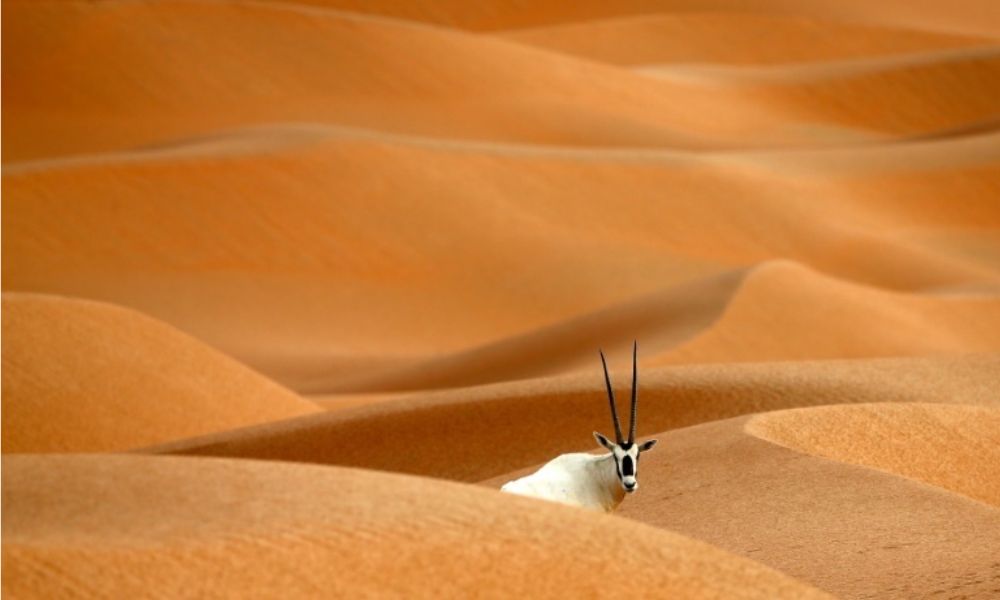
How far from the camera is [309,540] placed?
4.71m

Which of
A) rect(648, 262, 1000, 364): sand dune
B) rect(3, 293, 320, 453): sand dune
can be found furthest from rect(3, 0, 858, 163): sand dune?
rect(3, 293, 320, 453): sand dune

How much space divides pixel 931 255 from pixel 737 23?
29974 mm

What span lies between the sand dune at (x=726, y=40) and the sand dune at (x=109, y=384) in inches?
1505

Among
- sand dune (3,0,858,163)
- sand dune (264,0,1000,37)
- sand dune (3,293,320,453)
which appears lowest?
sand dune (3,293,320,453)

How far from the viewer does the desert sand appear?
5.04 m

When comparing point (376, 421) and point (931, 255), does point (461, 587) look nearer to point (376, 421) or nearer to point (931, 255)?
point (376, 421)

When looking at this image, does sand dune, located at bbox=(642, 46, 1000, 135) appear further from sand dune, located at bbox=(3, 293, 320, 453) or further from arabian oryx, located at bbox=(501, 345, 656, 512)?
arabian oryx, located at bbox=(501, 345, 656, 512)

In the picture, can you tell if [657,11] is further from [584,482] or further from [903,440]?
[584,482]

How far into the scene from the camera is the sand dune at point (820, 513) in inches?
254

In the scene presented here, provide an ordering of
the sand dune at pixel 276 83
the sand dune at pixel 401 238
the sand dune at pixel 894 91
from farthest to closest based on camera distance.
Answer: the sand dune at pixel 894 91, the sand dune at pixel 276 83, the sand dune at pixel 401 238

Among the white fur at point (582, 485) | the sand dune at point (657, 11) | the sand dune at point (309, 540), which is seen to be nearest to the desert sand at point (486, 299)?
the sand dune at point (309, 540)

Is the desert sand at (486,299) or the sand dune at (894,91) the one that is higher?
the sand dune at (894,91)

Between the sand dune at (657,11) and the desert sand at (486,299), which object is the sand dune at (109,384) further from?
the sand dune at (657,11)

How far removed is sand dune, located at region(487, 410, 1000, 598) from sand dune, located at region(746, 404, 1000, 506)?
0.03m
